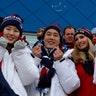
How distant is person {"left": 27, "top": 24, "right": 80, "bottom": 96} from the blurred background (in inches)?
163

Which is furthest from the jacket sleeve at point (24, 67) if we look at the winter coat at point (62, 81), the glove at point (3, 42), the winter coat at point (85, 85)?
the winter coat at point (85, 85)

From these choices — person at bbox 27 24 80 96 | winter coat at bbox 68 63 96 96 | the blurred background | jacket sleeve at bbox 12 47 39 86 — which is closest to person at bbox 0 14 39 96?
jacket sleeve at bbox 12 47 39 86

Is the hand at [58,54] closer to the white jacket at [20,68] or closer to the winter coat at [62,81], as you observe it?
the winter coat at [62,81]

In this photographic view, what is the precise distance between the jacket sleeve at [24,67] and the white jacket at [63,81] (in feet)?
0.73

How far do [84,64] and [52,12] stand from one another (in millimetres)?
4472

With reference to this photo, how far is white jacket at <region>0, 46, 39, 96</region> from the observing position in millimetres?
3617

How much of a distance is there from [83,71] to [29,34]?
4004 mm

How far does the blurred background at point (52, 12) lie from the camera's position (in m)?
8.14

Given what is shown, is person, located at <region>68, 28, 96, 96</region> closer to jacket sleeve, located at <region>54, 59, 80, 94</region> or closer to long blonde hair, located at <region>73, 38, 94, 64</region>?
long blonde hair, located at <region>73, 38, 94, 64</region>

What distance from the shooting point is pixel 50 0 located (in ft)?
27.6

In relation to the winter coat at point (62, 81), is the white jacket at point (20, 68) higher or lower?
higher

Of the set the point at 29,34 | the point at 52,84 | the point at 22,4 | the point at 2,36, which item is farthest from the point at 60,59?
the point at 22,4

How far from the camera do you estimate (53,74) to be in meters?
3.83

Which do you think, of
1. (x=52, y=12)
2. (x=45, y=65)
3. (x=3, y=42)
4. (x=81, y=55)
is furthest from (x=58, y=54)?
(x=52, y=12)
